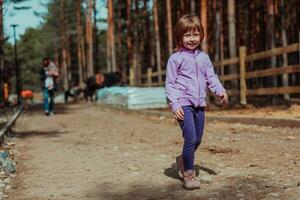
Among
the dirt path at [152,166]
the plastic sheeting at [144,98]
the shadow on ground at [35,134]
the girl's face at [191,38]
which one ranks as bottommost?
the shadow on ground at [35,134]

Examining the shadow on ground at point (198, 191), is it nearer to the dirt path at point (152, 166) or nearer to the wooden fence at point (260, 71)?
the dirt path at point (152, 166)

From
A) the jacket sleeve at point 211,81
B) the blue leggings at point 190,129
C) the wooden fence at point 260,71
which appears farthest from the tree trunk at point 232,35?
the blue leggings at point 190,129

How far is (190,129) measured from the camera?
4.70 m

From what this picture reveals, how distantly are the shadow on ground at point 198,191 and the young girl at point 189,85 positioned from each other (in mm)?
158

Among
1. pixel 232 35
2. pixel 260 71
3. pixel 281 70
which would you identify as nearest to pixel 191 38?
pixel 281 70

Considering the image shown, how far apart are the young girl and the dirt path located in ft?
1.26

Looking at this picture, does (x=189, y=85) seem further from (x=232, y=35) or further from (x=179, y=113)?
(x=232, y=35)

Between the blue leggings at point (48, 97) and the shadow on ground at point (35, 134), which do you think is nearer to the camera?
the shadow on ground at point (35, 134)

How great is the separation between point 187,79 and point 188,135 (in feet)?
1.68

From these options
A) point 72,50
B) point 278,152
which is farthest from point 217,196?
point 72,50

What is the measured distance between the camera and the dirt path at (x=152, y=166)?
4621 mm

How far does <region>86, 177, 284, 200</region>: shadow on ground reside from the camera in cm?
434

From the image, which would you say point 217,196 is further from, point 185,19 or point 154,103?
A: point 154,103

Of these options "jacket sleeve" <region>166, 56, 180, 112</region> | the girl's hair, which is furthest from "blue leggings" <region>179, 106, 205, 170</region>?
the girl's hair
